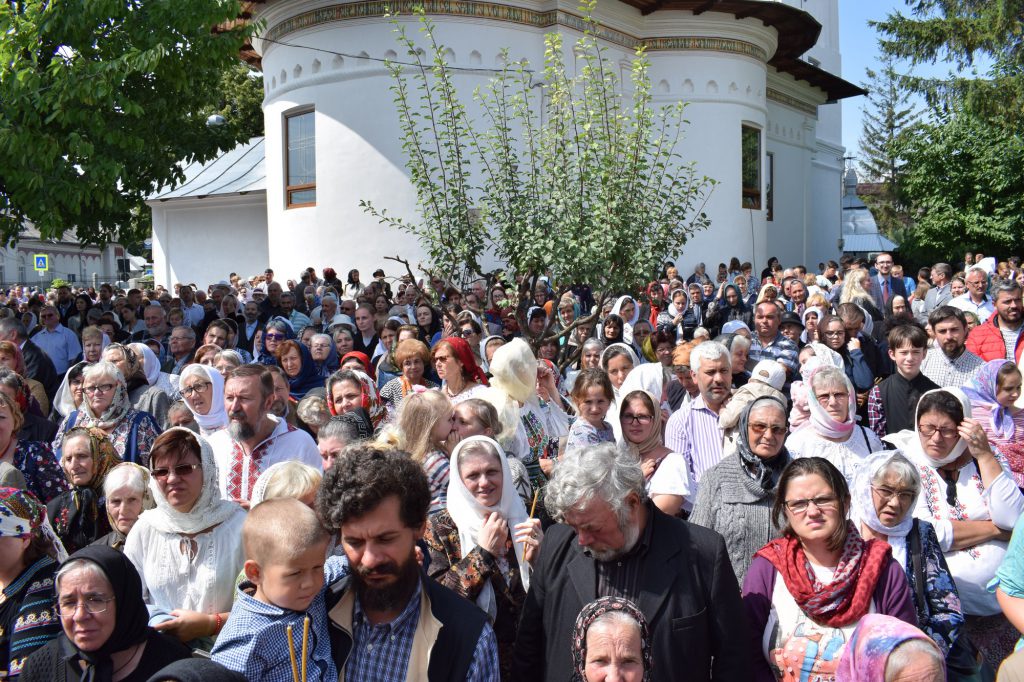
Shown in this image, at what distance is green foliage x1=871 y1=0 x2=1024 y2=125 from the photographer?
21562 millimetres

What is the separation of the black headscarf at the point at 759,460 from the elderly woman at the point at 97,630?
267 cm

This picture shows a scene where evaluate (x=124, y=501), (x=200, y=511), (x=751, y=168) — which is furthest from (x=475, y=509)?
(x=751, y=168)

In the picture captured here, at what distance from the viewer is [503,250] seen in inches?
398

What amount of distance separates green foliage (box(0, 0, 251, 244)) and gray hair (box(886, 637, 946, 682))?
1017 centimetres

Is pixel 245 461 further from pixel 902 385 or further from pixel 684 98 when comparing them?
pixel 684 98

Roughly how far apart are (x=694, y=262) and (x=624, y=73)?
4.21m

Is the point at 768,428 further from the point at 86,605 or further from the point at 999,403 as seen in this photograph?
the point at 86,605

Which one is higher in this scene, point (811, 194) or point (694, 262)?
point (811, 194)

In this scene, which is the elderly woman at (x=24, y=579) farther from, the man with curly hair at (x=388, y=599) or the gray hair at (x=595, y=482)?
the gray hair at (x=595, y=482)

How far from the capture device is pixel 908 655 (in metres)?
2.96

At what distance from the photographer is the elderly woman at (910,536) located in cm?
390

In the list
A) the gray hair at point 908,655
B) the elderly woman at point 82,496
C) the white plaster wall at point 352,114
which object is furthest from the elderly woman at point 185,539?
the white plaster wall at point 352,114

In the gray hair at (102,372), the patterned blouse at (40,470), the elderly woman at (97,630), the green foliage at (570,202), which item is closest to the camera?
the elderly woman at (97,630)

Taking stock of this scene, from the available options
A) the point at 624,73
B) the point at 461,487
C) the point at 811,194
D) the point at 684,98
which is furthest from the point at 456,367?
the point at 811,194
